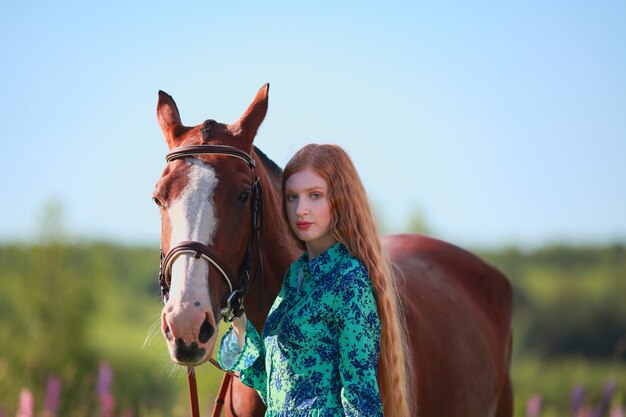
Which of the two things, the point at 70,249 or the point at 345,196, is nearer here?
the point at 345,196

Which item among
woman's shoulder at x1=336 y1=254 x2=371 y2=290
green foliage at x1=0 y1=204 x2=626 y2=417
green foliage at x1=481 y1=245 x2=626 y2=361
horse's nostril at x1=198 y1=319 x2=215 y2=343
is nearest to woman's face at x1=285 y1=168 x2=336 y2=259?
woman's shoulder at x1=336 y1=254 x2=371 y2=290

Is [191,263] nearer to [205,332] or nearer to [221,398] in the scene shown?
[205,332]

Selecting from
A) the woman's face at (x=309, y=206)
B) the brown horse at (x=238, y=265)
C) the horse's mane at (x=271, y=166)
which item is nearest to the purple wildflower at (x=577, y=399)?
the brown horse at (x=238, y=265)

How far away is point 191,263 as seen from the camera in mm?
2525

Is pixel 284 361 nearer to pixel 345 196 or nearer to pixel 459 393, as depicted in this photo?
pixel 345 196

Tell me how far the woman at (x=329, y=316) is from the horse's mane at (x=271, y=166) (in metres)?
0.46

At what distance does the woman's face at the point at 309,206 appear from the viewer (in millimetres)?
2660

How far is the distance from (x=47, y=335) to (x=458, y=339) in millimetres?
17733

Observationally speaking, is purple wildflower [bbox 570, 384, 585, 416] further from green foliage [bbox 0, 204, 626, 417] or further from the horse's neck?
the horse's neck

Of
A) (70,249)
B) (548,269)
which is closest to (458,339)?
(70,249)

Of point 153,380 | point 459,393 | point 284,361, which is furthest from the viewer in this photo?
point 153,380

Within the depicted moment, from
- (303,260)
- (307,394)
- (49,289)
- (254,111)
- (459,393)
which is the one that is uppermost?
(254,111)

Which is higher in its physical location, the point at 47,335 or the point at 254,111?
the point at 254,111

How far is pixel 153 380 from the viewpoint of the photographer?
19.3 metres
